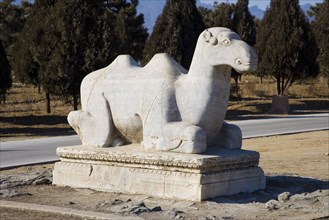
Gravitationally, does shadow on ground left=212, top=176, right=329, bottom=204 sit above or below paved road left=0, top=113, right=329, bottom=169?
above

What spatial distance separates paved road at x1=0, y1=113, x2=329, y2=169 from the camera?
1439cm

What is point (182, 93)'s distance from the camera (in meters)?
9.03

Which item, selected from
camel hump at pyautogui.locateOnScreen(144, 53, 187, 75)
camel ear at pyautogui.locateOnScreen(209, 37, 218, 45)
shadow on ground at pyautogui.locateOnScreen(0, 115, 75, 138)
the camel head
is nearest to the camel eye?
the camel head

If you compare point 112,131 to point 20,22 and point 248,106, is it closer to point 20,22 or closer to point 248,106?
point 248,106

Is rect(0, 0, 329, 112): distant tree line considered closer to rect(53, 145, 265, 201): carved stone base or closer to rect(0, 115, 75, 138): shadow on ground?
rect(0, 115, 75, 138): shadow on ground

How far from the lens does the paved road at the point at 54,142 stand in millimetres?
14391

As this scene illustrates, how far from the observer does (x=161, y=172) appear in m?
8.70

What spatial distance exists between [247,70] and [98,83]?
7.94 ft

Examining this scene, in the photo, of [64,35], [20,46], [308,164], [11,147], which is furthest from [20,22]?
[308,164]

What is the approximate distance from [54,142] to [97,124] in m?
8.73

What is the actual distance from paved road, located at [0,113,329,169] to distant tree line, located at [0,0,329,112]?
5.44 meters

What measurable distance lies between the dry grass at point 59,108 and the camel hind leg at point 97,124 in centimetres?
1052

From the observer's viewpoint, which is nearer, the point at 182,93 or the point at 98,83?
the point at 182,93

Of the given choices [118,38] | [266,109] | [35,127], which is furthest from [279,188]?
[266,109]
